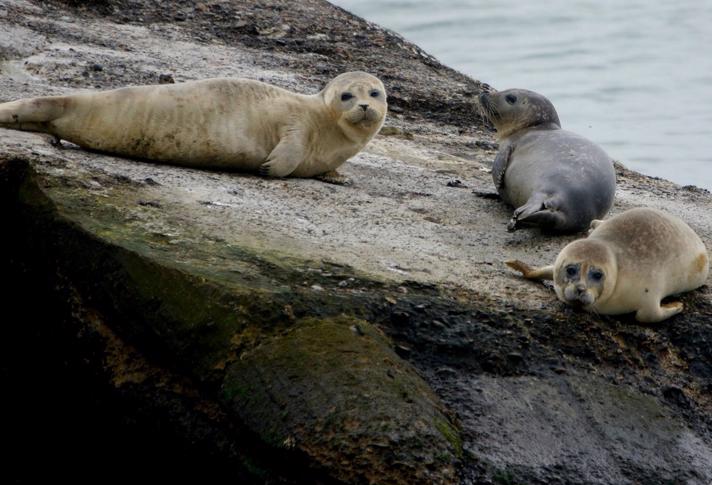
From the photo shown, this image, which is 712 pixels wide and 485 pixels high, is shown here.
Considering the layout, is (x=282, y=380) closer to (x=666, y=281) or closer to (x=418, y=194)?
(x=666, y=281)

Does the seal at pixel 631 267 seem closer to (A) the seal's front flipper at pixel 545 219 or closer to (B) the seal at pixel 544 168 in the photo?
(A) the seal's front flipper at pixel 545 219

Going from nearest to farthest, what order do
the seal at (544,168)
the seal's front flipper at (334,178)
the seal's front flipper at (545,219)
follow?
the seal's front flipper at (545,219), the seal at (544,168), the seal's front flipper at (334,178)

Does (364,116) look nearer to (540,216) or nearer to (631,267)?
(540,216)

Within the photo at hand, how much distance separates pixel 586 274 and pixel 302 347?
3.97ft

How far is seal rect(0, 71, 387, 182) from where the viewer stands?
505 cm

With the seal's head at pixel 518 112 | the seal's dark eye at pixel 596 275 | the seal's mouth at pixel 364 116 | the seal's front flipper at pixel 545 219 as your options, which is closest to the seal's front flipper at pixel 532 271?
the seal's dark eye at pixel 596 275

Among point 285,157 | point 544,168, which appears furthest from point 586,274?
point 285,157

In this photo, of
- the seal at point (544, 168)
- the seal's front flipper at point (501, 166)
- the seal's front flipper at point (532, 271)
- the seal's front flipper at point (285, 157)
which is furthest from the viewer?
the seal's front flipper at point (501, 166)

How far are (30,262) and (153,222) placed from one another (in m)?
0.43

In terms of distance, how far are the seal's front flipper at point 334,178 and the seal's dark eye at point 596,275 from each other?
1.74 m

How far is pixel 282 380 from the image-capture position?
3234 millimetres

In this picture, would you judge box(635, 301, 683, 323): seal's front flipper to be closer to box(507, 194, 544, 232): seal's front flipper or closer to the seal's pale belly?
box(507, 194, 544, 232): seal's front flipper

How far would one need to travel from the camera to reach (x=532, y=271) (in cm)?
432

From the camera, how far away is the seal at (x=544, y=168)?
518 centimetres
